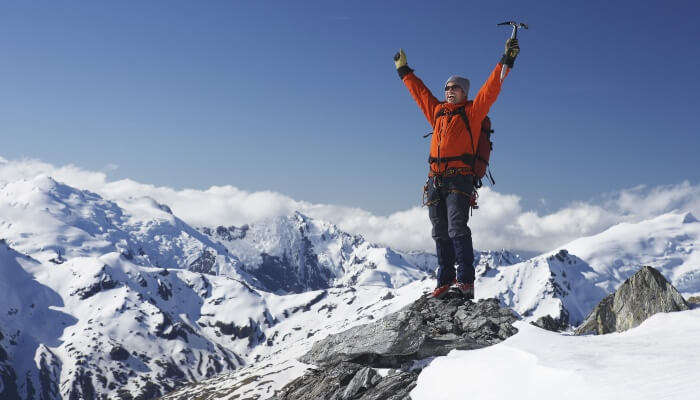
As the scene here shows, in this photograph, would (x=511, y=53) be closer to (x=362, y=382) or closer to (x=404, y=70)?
(x=404, y=70)

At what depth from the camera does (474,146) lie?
12.4 m

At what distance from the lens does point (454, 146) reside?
1242 centimetres

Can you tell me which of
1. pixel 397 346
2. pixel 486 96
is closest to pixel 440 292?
pixel 397 346

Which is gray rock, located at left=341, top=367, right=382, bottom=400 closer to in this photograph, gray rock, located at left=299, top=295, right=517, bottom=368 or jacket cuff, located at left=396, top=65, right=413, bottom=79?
gray rock, located at left=299, top=295, right=517, bottom=368

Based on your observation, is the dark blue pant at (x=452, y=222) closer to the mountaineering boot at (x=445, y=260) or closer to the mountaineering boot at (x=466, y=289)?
the mountaineering boot at (x=445, y=260)

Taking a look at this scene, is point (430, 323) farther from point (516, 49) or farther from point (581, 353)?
point (516, 49)

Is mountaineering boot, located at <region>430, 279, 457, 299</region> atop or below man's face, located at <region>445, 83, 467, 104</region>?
below

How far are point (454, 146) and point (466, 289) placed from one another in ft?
15.5

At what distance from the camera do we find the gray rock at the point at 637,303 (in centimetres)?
1199

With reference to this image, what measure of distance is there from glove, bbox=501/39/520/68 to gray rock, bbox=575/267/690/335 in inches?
293

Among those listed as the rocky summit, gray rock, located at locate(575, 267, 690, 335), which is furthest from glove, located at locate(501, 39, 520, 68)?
gray rock, located at locate(575, 267, 690, 335)

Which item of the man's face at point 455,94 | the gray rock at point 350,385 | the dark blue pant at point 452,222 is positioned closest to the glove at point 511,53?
the man's face at point 455,94

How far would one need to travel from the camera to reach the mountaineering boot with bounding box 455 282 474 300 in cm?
1419

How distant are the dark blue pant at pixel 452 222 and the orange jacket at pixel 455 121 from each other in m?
0.50
